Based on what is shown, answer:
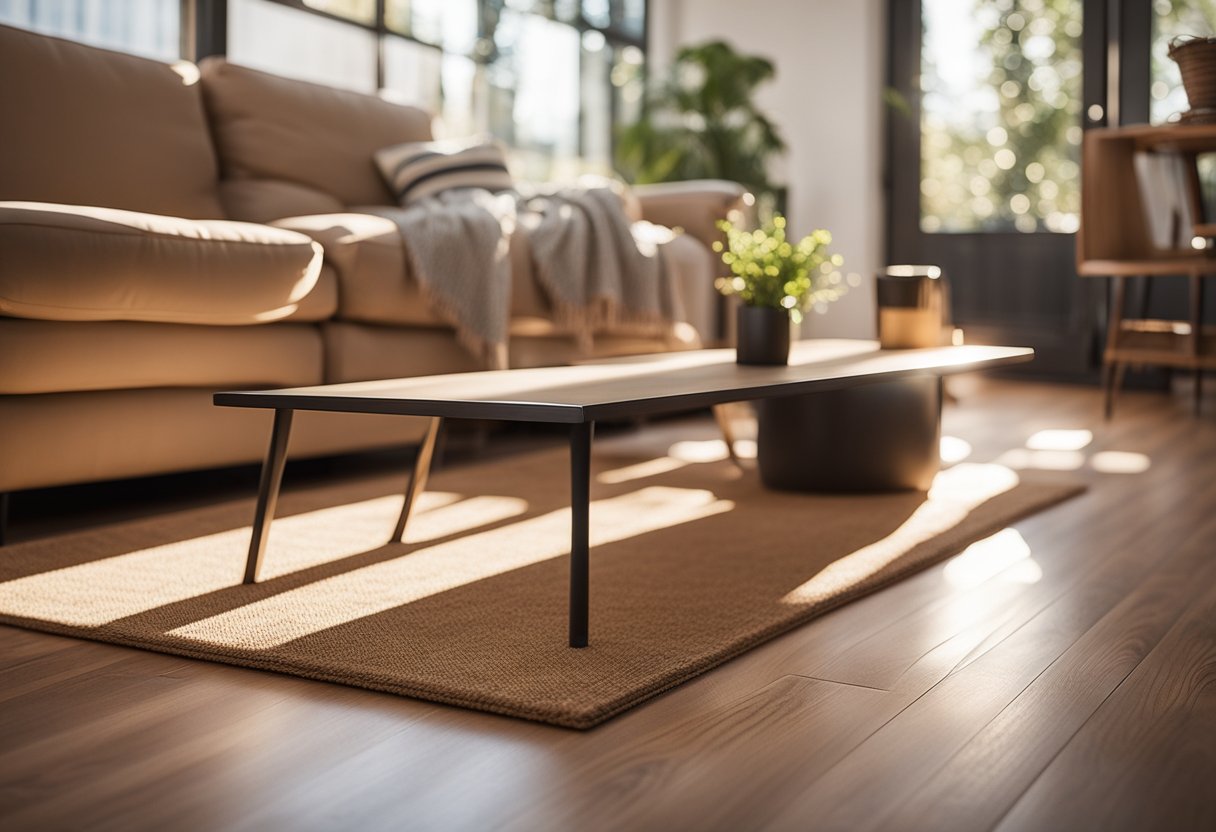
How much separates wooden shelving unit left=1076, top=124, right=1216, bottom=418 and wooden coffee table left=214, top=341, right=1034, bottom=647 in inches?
74.5

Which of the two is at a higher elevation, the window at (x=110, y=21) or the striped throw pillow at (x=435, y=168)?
the window at (x=110, y=21)

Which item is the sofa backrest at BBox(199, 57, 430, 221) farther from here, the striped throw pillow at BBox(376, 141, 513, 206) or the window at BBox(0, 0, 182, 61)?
the window at BBox(0, 0, 182, 61)

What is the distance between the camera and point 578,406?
131cm

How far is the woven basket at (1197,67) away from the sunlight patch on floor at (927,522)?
1547 mm

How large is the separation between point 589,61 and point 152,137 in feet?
10.3

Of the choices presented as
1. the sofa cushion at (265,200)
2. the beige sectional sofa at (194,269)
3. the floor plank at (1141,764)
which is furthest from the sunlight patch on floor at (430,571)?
the sofa cushion at (265,200)

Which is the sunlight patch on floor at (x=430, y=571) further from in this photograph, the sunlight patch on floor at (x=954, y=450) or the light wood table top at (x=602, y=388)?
the sunlight patch on floor at (x=954, y=450)

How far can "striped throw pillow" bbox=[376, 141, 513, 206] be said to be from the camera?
3408mm

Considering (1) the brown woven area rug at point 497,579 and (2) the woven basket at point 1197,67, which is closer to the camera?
(1) the brown woven area rug at point 497,579

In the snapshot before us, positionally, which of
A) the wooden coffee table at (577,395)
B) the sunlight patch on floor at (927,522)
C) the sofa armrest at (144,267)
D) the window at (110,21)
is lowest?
the sunlight patch on floor at (927,522)

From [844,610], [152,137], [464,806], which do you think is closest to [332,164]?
[152,137]

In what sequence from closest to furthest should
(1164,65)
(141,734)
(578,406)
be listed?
(141,734) < (578,406) < (1164,65)

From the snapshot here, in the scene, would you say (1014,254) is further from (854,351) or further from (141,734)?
(141,734)

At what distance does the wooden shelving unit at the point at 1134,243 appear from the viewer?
3.93 m
